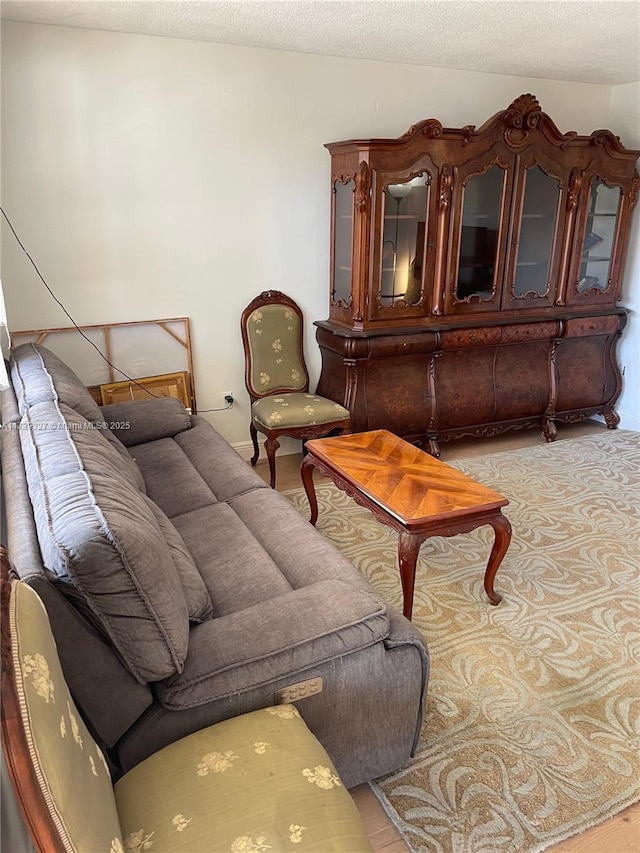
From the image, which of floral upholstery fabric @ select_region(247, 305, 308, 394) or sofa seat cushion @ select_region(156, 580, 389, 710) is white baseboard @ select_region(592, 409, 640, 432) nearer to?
floral upholstery fabric @ select_region(247, 305, 308, 394)

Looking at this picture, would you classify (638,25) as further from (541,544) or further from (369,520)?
(369,520)

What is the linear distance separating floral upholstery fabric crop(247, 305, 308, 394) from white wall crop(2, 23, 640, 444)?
0.44ft

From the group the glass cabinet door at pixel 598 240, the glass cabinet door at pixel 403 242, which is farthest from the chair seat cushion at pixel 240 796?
the glass cabinet door at pixel 598 240

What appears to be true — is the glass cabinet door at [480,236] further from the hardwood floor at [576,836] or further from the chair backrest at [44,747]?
the chair backrest at [44,747]

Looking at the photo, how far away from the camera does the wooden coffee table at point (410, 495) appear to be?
2.20 meters

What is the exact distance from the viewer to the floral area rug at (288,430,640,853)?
163 cm

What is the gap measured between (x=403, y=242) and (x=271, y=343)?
96 cm

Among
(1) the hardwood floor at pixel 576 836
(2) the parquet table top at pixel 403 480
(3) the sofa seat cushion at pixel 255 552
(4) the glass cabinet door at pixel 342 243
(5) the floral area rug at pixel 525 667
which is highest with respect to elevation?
(4) the glass cabinet door at pixel 342 243

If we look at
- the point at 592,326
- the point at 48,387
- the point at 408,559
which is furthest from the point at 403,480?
the point at 592,326

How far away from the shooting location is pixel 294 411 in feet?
11.3

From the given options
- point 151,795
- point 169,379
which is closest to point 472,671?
point 151,795

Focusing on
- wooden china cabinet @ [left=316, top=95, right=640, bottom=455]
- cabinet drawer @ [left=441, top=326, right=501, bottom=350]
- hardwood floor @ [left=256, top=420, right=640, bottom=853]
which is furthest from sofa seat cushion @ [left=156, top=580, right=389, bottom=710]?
cabinet drawer @ [left=441, top=326, right=501, bottom=350]

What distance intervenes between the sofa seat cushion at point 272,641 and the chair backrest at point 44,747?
0.30m

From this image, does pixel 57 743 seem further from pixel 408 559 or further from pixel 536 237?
pixel 536 237
